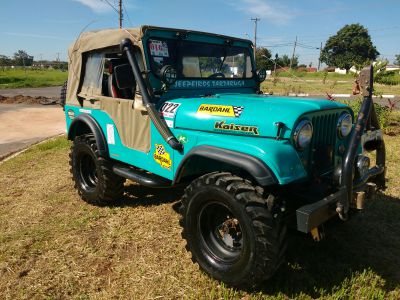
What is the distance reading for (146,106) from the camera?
144 inches

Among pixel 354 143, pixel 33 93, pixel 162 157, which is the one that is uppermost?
pixel 354 143

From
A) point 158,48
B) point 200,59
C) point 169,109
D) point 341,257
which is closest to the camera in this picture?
point 341,257

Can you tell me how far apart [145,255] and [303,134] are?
2.00 m

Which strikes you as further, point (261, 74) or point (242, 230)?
point (261, 74)

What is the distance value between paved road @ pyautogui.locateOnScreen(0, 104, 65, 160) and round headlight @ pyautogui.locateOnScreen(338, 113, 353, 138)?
298 inches

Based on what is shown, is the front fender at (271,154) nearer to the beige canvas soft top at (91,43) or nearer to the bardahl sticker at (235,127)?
the bardahl sticker at (235,127)

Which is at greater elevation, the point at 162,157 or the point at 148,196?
the point at 162,157

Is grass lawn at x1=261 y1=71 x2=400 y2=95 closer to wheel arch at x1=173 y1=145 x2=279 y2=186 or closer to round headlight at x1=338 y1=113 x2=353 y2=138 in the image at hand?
round headlight at x1=338 y1=113 x2=353 y2=138

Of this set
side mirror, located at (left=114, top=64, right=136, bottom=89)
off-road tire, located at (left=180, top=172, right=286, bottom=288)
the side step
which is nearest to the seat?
side mirror, located at (left=114, top=64, right=136, bottom=89)

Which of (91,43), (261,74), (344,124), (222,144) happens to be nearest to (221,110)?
(222,144)

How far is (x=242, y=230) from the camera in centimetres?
285

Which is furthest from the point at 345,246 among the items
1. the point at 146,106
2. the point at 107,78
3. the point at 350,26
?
the point at 350,26

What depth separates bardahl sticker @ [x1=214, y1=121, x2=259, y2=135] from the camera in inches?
119

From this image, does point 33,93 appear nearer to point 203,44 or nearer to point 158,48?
point 203,44
